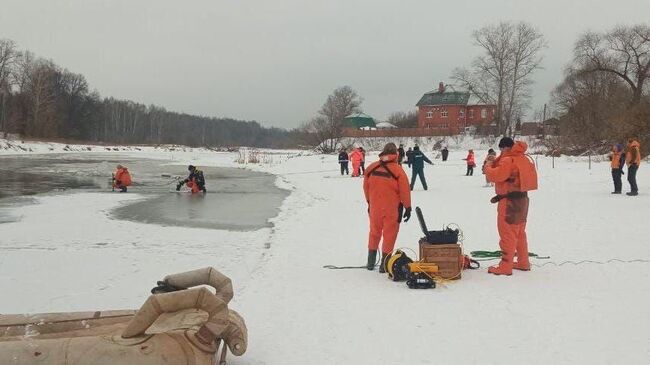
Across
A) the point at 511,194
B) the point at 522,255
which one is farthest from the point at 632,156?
the point at 511,194

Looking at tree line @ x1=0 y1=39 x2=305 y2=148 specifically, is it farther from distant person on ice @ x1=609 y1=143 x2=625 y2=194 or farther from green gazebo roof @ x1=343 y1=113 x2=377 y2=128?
distant person on ice @ x1=609 y1=143 x2=625 y2=194

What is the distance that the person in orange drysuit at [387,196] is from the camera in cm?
708

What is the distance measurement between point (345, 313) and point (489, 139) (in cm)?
5523

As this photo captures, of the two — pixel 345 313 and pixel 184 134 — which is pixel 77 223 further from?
pixel 184 134

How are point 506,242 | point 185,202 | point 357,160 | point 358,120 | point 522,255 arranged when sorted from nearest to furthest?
point 506,242 → point 522,255 → point 185,202 → point 357,160 → point 358,120

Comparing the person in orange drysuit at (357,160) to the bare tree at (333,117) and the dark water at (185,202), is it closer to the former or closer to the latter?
the dark water at (185,202)

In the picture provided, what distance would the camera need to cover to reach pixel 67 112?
100062 mm

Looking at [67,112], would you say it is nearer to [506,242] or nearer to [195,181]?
[195,181]

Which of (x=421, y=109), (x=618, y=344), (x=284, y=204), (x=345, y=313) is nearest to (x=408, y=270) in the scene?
(x=345, y=313)

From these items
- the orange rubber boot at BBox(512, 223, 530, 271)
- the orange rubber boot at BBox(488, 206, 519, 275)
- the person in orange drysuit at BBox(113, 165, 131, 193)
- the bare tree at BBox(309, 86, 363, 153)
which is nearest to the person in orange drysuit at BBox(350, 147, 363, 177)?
the person in orange drysuit at BBox(113, 165, 131, 193)

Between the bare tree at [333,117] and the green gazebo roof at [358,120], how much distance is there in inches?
42.6

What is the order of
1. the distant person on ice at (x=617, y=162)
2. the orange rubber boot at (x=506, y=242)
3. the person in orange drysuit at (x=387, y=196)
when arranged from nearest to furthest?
the orange rubber boot at (x=506, y=242) → the person in orange drysuit at (x=387, y=196) → the distant person on ice at (x=617, y=162)

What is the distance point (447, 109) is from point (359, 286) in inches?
2917

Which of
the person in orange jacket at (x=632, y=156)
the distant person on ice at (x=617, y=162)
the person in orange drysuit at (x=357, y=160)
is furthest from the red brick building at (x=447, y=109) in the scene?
the person in orange jacket at (x=632, y=156)
